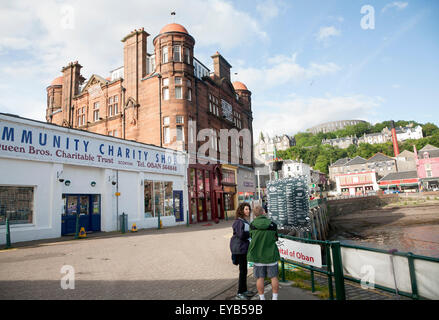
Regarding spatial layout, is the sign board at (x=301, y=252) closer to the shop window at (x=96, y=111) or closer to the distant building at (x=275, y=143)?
the shop window at (x=96, y=111)

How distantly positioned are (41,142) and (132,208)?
6963mm

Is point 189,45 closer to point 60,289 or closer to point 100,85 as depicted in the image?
point 100,85

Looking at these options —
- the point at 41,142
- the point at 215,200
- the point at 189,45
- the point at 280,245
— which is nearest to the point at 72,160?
the point at 41,142

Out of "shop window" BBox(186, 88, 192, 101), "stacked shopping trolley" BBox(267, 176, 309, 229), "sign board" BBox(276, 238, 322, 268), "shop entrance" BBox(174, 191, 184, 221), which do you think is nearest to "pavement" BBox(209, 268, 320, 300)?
"sign board" BBox(276, 238, 322, 268)

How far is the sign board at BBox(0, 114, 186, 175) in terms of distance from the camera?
485 inches

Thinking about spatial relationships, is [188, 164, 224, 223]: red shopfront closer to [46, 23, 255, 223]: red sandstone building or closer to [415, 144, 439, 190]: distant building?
[46, 23, 255, 223]: red sandstone building

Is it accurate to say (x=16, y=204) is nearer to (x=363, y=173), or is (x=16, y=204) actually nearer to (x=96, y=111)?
(x=96, y=111)

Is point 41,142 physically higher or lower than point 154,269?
higher

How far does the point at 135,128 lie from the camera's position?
83.9 ft

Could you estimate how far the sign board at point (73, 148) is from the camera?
1233 cm

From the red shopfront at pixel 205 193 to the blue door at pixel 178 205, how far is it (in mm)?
1017

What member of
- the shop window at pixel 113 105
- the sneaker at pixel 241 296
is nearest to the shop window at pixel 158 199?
the shop window at pixel 113 105

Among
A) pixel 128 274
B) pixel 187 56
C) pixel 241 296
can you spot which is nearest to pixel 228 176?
pixel 187 56
